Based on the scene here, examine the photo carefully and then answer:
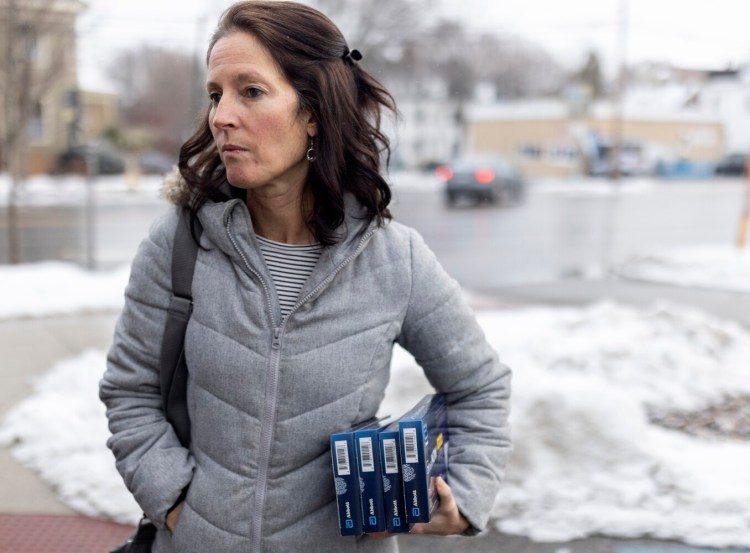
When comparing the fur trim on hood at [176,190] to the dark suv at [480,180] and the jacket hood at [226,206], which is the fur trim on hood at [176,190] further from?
the dark suv at [480,180]

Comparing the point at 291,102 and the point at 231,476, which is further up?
the point at 291,102

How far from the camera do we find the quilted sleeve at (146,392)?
5.83 ft

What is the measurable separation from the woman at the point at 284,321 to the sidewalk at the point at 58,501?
22 cm

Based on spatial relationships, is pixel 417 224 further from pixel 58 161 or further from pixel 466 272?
pixel 58 161

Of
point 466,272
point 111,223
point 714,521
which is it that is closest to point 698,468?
point 714,521

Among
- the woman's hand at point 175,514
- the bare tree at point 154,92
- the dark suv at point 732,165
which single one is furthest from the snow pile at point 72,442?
the dark suv at point 732,165

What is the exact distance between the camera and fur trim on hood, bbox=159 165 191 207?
1.90 metres

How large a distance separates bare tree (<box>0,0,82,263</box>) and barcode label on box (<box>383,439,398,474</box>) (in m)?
8.95

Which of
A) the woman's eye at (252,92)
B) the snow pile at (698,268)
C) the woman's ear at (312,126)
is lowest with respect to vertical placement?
the snow pile at (698,268)

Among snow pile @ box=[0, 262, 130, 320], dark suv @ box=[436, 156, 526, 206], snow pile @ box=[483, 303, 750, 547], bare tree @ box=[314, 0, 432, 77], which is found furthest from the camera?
bare tree @ box=[314, 0, 432, 77]

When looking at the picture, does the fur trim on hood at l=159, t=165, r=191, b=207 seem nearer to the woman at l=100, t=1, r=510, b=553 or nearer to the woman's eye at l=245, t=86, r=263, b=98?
the woman at l=100, t=1, r=510, b=553

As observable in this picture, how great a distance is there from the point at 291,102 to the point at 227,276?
37 cm

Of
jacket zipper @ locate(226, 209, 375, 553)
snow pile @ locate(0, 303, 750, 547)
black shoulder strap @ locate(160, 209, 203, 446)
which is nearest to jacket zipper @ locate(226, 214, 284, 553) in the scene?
jacket zipper @ locate(226, 209, 375, 553)

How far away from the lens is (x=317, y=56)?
5.73 feet
